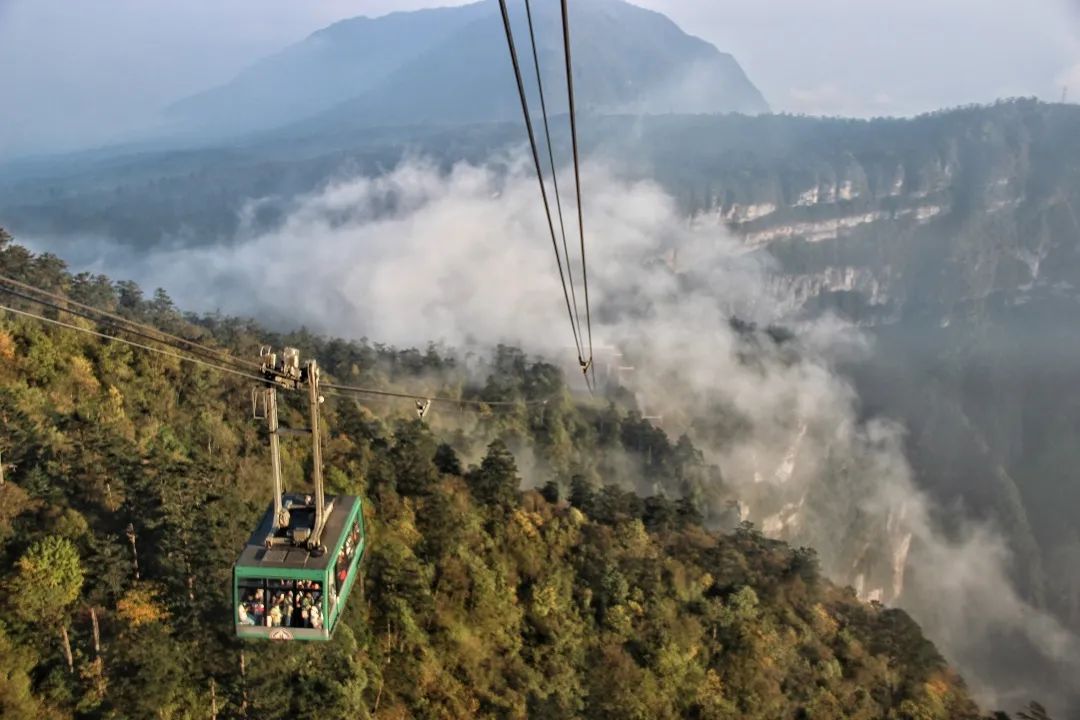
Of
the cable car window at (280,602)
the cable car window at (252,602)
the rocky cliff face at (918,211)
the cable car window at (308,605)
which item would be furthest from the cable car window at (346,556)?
the rocky cliff face at (918,211)

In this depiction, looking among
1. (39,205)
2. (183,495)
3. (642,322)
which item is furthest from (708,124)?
(183,495)

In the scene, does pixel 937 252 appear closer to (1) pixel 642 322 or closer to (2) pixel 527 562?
(1) pixel 642 322

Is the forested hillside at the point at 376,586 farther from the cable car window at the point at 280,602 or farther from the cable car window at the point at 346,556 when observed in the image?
the cable car window at the point at 280,602

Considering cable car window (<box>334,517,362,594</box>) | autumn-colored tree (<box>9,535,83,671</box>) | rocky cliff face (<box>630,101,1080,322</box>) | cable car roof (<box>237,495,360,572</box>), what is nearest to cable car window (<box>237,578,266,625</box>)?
cable car roof (<box>237,495,360,572</box>)

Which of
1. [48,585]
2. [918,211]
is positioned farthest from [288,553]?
[918,211]

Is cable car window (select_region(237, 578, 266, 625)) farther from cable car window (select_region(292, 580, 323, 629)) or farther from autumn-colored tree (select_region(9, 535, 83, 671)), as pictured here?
autumn-colored tree (select_region(9, 535, 83, 671))

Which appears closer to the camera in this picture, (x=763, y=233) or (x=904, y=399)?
(x=904, y=399)
